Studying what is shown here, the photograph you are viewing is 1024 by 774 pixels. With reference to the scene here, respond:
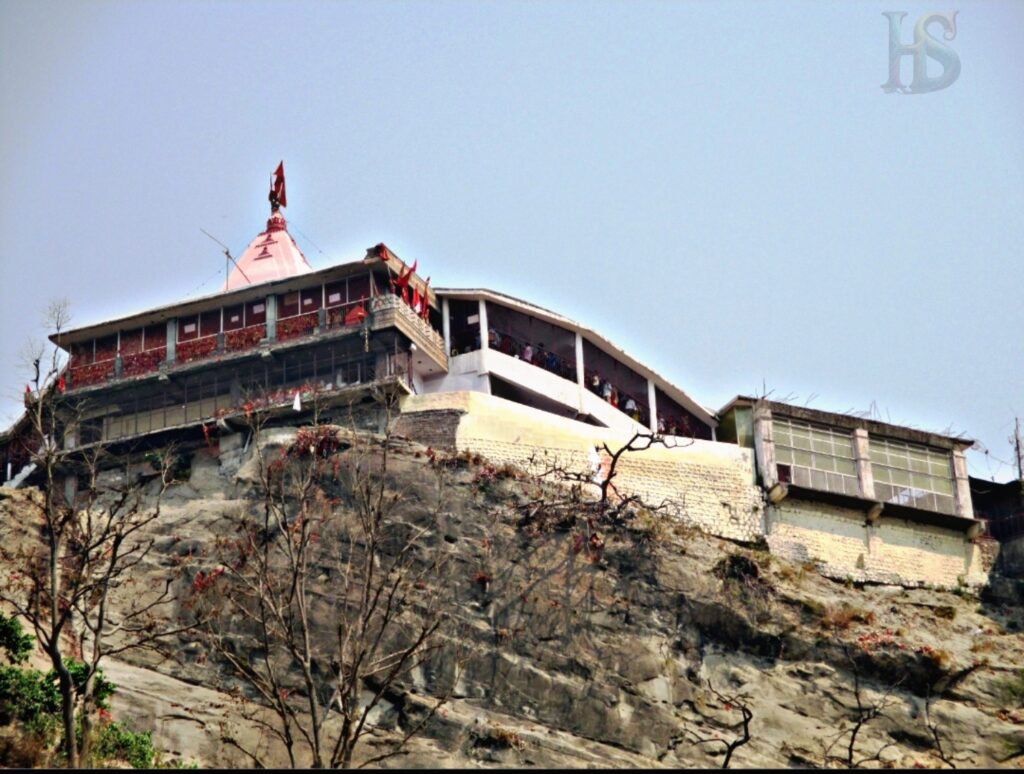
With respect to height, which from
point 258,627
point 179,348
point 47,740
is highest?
point 179,348

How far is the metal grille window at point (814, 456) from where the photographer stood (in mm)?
53656

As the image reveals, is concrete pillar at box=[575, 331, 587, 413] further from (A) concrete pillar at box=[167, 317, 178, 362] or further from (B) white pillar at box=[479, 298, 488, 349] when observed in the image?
(A) concrete pillar at box=[167, 317, 178, 362]

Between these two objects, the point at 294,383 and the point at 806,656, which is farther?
the point at 294,383

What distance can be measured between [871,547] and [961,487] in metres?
4.28

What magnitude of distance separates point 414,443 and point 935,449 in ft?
55.9

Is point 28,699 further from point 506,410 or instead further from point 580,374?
point 580,374

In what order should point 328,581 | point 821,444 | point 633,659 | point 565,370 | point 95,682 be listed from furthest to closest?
point 565,370 → point 821,444 → point 328,581 → point 633,659 → point 95,682

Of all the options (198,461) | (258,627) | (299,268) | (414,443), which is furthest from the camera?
(299,268)

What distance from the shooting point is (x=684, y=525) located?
1973 inches

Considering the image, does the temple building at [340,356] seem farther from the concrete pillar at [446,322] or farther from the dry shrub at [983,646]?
the dry shrub at [983,646]

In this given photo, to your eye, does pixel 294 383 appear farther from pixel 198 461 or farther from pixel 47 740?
pixel 47 740

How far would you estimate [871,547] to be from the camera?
52.9 metres

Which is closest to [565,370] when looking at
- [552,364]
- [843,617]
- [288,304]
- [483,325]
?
[552,364]

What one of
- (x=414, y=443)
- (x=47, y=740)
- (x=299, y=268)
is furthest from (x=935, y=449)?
(x=47, y=740)
